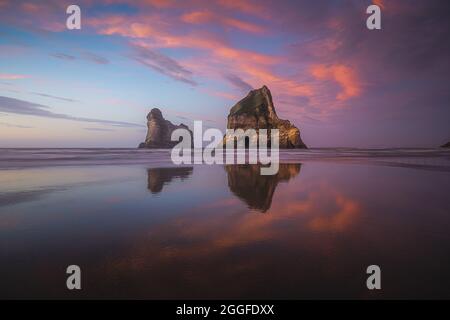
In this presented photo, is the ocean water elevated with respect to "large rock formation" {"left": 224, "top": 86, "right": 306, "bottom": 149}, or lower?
lower

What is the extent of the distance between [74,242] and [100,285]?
207cm

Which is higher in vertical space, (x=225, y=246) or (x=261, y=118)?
(x=261, y=118)

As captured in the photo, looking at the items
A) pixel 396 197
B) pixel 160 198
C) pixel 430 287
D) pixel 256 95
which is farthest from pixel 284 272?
pixel 256 95

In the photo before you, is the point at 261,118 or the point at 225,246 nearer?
the point at 225,246

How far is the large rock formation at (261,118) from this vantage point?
14825cm

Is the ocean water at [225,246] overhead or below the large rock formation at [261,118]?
below

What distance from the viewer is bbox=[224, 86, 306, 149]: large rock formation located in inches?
5837

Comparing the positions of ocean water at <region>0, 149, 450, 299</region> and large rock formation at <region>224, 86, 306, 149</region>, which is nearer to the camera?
ocean water at <region>0, 149, 450, 299</region>

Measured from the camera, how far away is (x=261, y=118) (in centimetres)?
17175

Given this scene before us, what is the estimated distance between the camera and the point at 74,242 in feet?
17.6

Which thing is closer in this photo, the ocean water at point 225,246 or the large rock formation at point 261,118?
the ocean water at point 225,246
